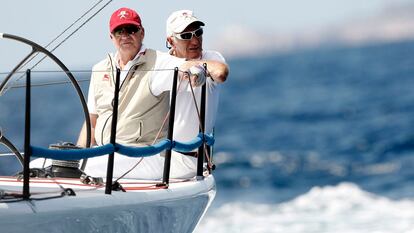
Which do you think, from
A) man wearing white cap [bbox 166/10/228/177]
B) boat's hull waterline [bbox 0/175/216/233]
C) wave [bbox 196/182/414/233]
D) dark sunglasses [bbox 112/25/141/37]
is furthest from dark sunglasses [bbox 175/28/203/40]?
wave [bbox 196/182/414/233]

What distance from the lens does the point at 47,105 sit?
41469 millimetres

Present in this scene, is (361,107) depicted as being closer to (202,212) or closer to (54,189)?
(202,212)

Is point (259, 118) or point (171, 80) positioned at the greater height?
point (171, 80)

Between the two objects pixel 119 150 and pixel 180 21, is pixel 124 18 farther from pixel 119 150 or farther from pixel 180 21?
pixel 119 150

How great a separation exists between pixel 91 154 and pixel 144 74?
129 centimetres

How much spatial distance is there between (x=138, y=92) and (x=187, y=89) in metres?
0.33

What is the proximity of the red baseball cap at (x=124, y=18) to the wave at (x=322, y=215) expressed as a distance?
230 inches

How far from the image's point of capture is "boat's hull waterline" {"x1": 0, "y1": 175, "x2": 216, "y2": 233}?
5445 millimetres

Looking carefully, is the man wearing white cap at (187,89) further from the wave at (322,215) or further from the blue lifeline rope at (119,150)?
the wave at (322,215)

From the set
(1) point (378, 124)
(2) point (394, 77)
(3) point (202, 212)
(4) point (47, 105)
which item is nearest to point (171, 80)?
(3) point (202, 212)

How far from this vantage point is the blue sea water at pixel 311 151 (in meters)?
13.8

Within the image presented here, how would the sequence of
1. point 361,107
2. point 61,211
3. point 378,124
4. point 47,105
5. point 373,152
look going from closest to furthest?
point 61,211
point 373,152
point 378,124
point 361,107
point 47,105

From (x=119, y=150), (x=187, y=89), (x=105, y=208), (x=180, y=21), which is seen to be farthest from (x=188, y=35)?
(x=105, y=208)

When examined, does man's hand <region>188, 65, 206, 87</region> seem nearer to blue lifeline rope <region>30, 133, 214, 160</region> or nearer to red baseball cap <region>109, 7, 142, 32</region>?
blue lifeline rope <region>30, 133, 214, 160</region>
